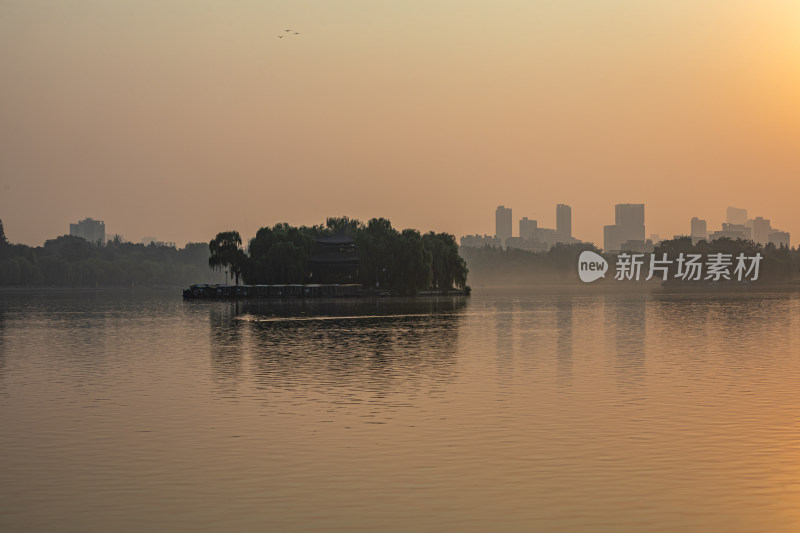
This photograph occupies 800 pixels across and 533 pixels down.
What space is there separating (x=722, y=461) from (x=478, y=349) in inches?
1095

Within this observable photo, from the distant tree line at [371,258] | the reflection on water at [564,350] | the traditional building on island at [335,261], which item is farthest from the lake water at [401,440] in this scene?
the traditional building on island at [335,261]

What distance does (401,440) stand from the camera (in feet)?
65.8

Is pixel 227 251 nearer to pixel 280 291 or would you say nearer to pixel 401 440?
pixel 280 291

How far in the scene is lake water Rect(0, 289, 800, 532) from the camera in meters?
14.0

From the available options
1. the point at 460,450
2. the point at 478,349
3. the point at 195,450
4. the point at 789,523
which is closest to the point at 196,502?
the point at 195,450

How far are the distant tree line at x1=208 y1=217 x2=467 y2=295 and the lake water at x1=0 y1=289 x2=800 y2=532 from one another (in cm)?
8301

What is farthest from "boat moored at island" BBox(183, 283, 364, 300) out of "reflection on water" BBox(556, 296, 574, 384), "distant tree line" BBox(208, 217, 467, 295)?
"reflection on water" BBox(556, 296, 574, 384)

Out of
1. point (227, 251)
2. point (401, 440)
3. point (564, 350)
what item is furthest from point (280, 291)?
point (401, 440)

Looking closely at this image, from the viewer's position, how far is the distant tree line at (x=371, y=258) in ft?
416

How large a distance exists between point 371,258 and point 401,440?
113m

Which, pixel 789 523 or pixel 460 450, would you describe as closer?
pixel 789 523

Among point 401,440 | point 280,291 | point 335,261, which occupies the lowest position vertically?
point 401,440

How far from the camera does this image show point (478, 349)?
45.5 m

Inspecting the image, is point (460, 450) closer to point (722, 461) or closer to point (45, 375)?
point (722, 461)
